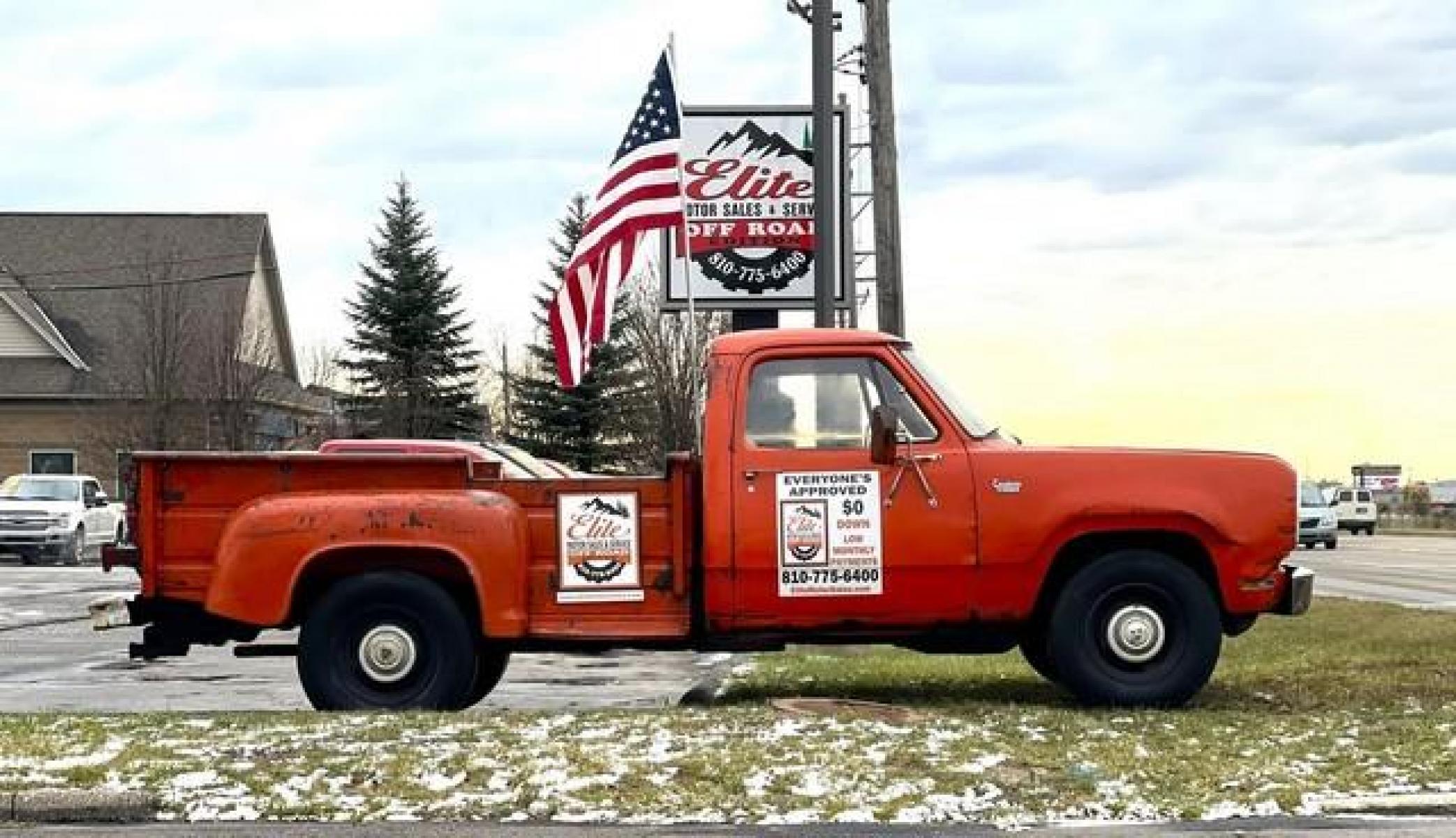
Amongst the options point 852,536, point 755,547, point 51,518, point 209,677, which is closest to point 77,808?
point 755,547

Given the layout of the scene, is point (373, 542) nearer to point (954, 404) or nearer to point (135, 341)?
point (954, 404)

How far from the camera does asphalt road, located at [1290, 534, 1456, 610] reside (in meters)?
24.1

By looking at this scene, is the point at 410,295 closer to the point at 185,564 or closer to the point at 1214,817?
the point at 185,564

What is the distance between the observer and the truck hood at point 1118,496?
9.91 m

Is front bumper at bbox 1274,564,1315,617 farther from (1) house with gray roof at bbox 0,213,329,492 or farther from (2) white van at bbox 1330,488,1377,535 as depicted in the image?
(2) white van at bbox 1330,488,1377,535

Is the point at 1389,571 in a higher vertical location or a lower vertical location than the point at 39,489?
lower

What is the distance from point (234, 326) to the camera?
1777 inches

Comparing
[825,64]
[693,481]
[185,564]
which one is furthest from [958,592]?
[825,64]

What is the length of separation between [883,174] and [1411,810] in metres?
11.5

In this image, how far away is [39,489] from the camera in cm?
→ 3794

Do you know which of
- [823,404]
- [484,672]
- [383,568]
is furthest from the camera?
[484,672]

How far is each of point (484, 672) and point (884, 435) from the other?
306 centimetres

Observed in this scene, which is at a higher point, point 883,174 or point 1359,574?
point 883,174

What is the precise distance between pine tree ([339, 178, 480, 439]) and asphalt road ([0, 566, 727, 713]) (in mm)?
31345
